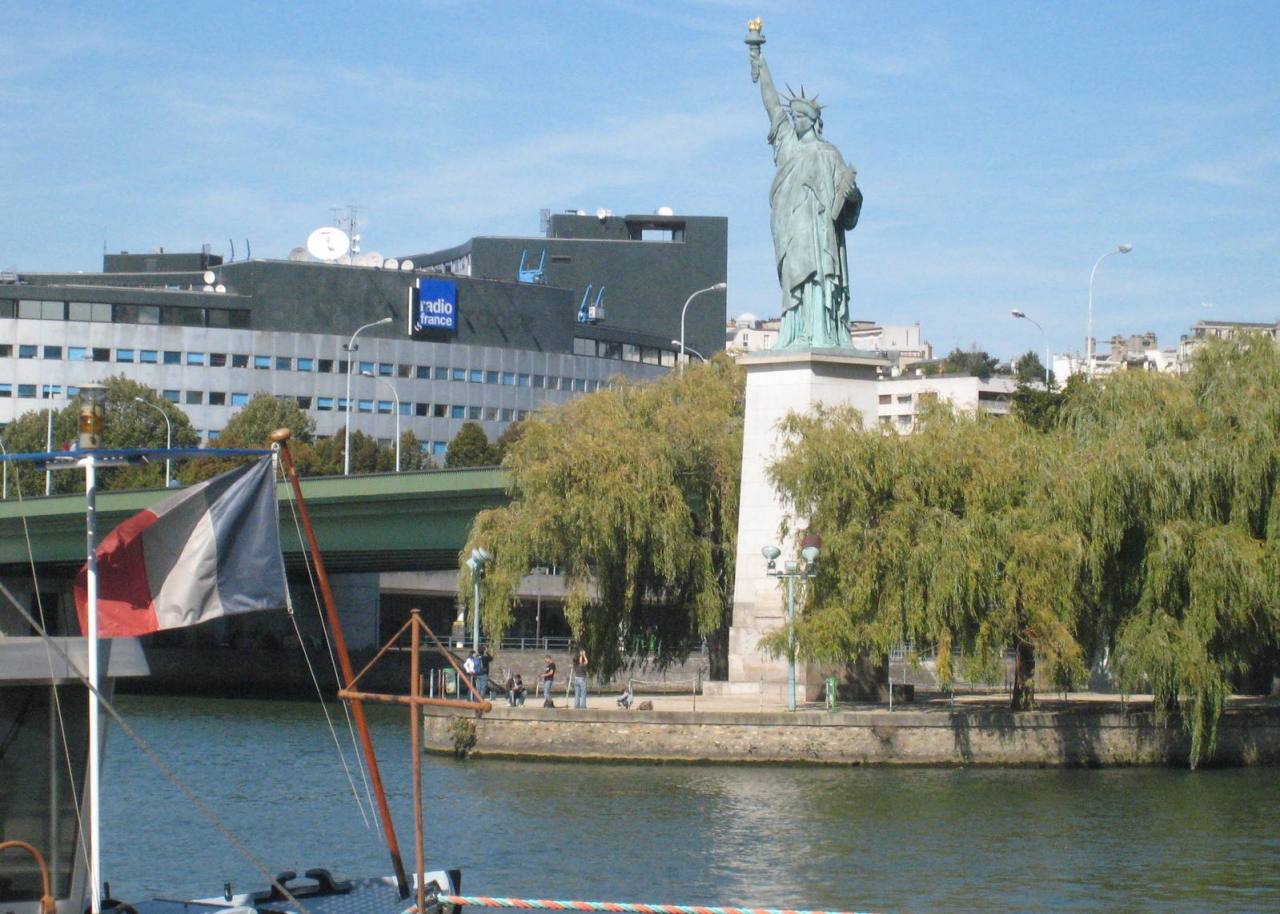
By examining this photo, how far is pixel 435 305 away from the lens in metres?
115

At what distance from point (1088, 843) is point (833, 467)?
1329cm

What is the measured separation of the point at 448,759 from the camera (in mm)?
40188

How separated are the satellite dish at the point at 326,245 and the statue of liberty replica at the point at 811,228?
70.6 m

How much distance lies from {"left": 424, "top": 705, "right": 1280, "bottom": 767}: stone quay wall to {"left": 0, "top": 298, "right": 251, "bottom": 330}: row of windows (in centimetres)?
7508

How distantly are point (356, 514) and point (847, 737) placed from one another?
25.6 metres

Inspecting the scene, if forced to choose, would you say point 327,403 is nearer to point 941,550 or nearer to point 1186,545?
point 941,550

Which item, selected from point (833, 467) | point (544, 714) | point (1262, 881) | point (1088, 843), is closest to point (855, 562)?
point (833, 467)

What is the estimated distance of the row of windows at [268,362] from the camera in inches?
4301

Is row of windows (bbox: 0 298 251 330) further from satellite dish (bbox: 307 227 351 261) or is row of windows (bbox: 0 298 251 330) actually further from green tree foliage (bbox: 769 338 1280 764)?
green tree foliage (bbox: 769 338 1280 764)

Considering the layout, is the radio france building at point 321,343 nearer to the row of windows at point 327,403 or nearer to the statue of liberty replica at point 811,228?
the row of windows at point 327,403

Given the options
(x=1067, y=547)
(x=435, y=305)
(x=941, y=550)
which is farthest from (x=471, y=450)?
(x=1067, y=547)

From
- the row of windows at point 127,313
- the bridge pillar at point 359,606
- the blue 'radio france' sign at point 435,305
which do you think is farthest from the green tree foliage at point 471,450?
the bridge pillar at point 359,606

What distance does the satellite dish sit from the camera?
376ft

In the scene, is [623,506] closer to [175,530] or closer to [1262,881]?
[1262,881]
